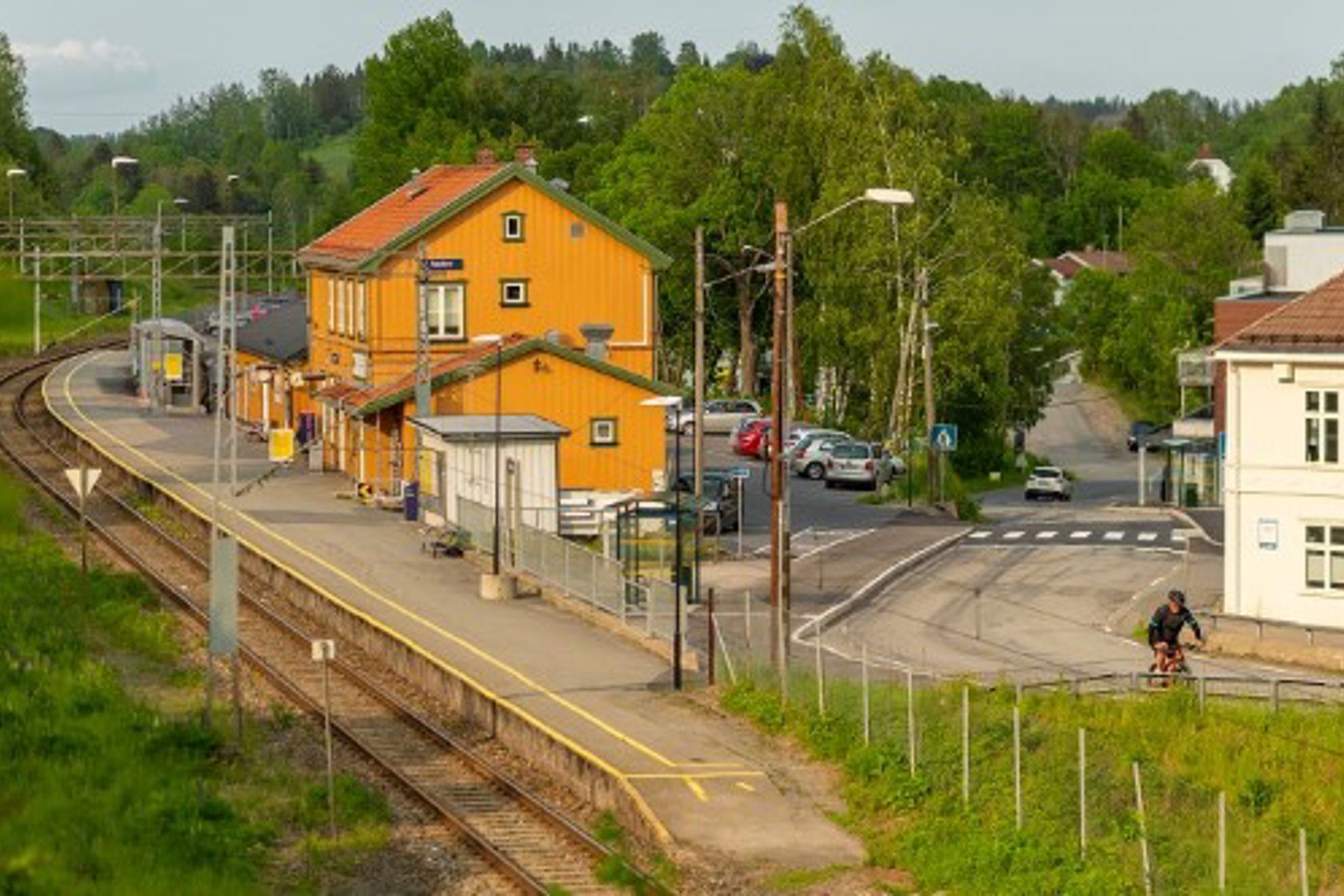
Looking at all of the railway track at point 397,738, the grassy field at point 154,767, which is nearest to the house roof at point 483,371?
the railway track at point 397,738

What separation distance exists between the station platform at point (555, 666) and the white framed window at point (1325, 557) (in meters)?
12.6

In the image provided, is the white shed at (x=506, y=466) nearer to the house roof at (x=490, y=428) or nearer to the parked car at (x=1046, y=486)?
the house roof at (x=490, y=428)

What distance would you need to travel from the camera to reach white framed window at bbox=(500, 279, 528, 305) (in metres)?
63.0

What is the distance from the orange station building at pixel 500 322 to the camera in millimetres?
57719

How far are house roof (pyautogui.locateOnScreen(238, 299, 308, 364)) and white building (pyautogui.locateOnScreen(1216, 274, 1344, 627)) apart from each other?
3629 cm

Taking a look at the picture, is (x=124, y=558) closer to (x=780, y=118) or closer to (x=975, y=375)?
(x=975, y=375)

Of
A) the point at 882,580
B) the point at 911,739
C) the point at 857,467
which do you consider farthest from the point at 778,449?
the point at 857,467

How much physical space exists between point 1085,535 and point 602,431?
12.5 m

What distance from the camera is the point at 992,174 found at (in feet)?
588

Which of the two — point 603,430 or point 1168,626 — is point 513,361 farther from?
point 1168,626

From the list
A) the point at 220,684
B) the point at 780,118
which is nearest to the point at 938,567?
the point at 220,684

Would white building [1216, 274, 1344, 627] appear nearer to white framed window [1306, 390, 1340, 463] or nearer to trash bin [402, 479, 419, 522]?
white framed window [1306, 390, 1340, 463]

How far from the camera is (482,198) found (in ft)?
205

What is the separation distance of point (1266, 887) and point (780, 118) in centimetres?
7693
